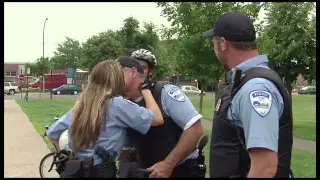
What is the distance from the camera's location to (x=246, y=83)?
2.26 metres

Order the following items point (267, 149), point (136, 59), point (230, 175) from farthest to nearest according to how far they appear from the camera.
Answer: point (136, 59) < point (230, 175) < point (267, 149)

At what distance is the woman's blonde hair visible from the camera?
285 centimetres

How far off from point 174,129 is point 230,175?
929mm

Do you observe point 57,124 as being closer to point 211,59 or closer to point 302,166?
point 302,166

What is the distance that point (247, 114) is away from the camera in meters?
2.18

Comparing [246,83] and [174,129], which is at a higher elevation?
[246,83]

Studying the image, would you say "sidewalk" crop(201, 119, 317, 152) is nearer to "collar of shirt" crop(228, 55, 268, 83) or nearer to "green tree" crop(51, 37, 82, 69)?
"collar of shirt" crop(228, 55, 268, 83)

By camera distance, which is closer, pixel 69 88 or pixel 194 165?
pixel 194 165

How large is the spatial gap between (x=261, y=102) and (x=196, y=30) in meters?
14.3

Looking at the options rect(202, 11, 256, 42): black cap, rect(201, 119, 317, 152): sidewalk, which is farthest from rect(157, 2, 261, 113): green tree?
rect(202, 11, 256, 42): black cap

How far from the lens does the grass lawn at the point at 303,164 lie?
7062 millimetres

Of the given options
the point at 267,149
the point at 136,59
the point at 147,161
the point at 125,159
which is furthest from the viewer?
the point at 136,59

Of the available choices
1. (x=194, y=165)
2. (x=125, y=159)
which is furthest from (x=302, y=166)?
(x=125, y=159)

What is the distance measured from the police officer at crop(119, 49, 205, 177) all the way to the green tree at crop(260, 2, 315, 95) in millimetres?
11231
